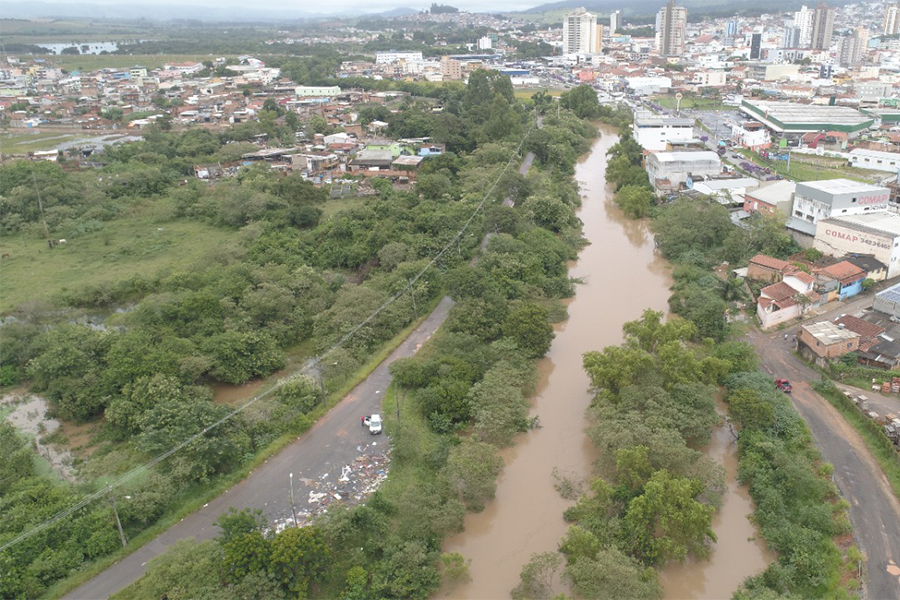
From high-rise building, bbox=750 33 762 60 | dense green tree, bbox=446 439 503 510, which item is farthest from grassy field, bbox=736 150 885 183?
high-rise building, bbox=750 33 762 60

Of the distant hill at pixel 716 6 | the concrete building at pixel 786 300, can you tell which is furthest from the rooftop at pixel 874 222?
the distant hill at pixel 716 6

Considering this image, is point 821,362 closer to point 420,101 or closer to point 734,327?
point 734,327

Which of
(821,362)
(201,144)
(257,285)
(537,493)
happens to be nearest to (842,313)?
(821,362)

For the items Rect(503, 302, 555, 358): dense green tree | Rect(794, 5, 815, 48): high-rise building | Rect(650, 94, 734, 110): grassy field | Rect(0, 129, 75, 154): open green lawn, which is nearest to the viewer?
Rect(503, 302, 555, 358): dense green tree

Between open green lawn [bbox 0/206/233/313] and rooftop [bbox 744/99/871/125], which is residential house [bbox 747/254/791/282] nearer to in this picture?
open green lawn [bbox 0/206/233/313]

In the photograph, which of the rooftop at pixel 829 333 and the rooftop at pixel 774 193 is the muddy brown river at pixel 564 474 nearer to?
the rooftop at pixel 829 333

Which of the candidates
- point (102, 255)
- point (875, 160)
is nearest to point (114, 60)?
point (102, 255)
